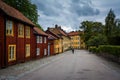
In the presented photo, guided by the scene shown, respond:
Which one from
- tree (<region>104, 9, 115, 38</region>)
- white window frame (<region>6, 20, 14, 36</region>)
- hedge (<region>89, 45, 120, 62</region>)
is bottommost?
hedge (<region>89, 45, 120, 62</region>)

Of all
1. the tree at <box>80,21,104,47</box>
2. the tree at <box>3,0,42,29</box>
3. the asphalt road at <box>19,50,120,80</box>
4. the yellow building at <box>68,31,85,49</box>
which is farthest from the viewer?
the yellow building at <box>68,31,85,49</box>

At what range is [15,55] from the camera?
93.8 ft

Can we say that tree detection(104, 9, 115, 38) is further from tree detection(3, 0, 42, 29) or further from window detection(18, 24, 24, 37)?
window detection(18, 24, 24, 37)

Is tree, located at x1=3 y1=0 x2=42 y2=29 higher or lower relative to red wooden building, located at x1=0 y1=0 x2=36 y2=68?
higher

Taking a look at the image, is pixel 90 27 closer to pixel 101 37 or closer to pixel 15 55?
pixel 101 37

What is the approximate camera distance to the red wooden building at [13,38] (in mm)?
24083

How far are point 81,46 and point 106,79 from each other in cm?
15306

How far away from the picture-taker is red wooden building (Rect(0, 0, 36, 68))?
24083 mm

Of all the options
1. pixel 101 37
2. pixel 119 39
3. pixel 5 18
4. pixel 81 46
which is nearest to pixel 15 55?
pixel 5 18

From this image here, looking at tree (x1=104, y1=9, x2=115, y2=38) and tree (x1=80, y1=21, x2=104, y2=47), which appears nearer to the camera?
tree (x1=104, y1=9, x2=115, y2=38)

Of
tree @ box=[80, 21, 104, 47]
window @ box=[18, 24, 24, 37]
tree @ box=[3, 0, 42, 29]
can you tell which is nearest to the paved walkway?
window @ box=[18, 24, 24, 37]

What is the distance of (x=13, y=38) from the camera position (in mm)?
28000

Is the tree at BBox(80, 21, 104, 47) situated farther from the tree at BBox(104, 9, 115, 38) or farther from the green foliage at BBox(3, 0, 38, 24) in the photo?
the green foliage at BBox(3, 0, 38, 24)

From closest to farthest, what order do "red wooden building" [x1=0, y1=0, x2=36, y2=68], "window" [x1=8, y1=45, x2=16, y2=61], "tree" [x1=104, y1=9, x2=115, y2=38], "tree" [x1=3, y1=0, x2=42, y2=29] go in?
"red wooden building" [x1=0, y1=0, x2=36, y2=68] → "window" [x1=8, y1=45, x2=16, y2=61] → "tree" [x1=3, y1=0, x2=42, y2=29] → "tree" [x1=104, y1=9, x2=115, y2=38]
